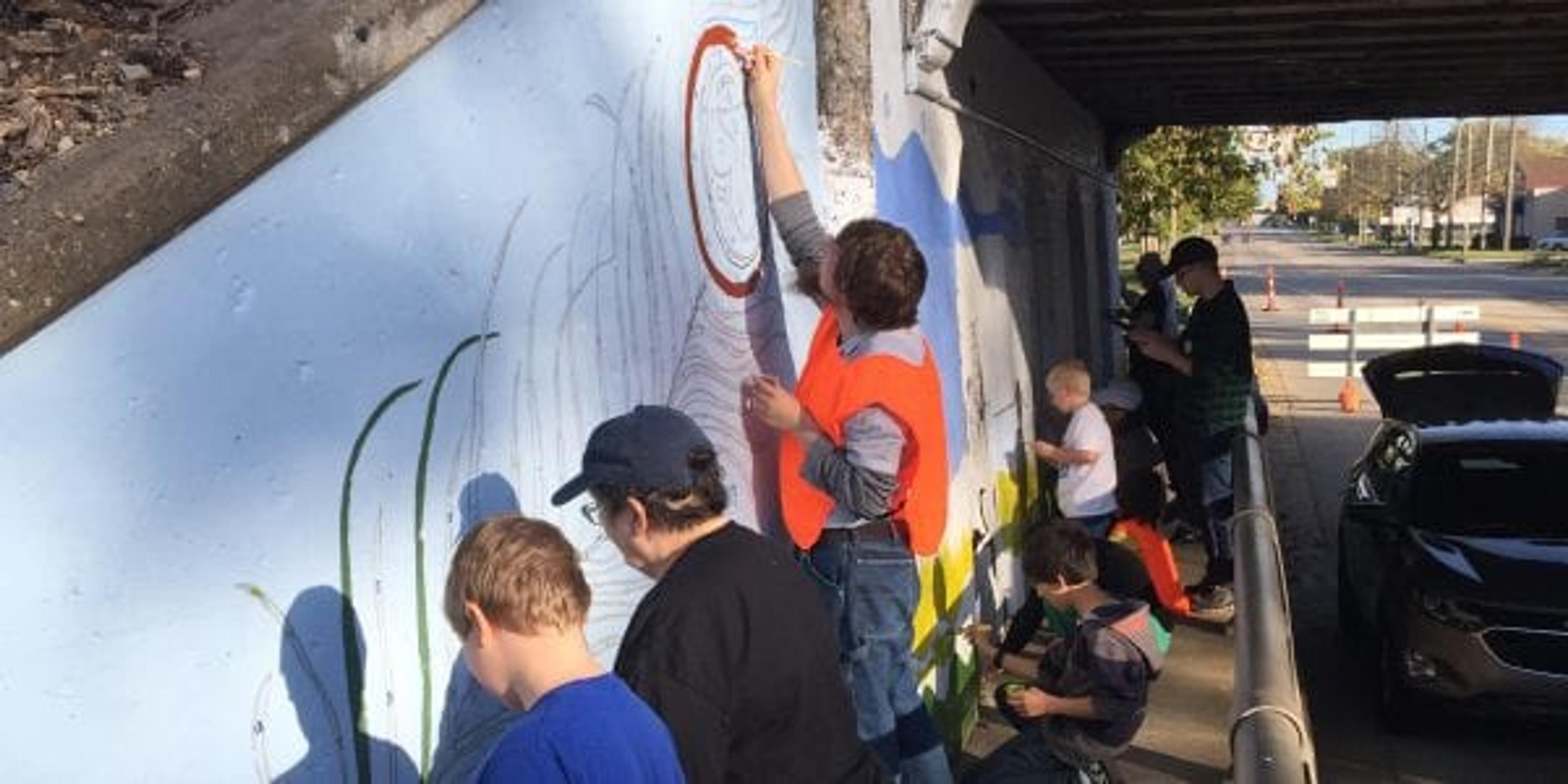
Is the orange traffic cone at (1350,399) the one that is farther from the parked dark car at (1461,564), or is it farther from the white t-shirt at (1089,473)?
the white t-shirt at (1089,473)

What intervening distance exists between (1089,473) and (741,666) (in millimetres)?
4902

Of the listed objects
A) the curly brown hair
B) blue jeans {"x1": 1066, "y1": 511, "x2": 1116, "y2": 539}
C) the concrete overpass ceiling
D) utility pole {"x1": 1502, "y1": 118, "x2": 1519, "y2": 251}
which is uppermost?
the concrete overpass ceiling

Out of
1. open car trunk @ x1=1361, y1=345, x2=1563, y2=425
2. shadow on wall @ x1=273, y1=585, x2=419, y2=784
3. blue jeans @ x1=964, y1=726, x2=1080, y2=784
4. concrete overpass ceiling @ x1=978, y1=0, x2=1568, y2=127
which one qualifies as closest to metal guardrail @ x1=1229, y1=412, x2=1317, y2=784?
blue jeans @ x1=964, y1=726, x2=1080, y2=784

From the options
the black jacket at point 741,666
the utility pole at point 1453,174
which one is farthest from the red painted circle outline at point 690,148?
the utility pole at point 1453,174

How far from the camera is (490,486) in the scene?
106 inches

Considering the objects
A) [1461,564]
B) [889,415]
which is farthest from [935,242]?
[1461,564]

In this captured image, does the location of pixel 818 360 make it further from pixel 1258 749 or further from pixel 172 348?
pixel 172 348

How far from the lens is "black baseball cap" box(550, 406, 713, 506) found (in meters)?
2.44

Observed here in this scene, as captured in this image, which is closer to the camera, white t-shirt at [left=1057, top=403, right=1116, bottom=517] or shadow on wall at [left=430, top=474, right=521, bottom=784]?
shadow on wall at [left=430, top=474, right=521, bottom=784]

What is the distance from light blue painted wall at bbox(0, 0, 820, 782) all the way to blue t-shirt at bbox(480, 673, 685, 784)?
42cm

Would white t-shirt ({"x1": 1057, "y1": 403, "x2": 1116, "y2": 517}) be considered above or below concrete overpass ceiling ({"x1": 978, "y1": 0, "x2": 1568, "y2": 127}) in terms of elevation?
below

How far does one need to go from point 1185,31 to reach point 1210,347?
6.77 ft

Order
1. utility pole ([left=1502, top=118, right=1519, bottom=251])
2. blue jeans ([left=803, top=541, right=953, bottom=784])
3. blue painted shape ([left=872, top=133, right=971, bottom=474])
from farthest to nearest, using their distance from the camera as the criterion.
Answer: utility pole ([left=1502, top=118, right=1519, bottom=251]) < blue painted shape ([left=872, top=133, right=971, bottom=474]) < blue jeans ([left=803, top=541, right=953, bottom=784])

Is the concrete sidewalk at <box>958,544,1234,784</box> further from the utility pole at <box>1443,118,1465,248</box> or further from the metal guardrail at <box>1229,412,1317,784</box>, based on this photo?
the utility pole at <box>1443,118,1465,248</box>
